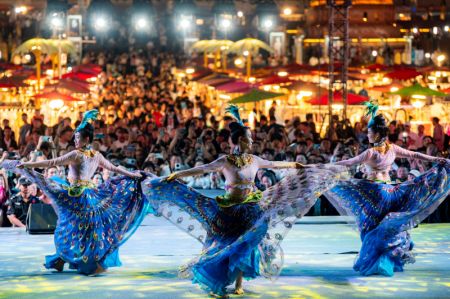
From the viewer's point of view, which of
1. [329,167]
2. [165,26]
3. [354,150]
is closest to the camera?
[329,167]

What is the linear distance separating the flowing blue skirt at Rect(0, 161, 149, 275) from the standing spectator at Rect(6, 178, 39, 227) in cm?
428

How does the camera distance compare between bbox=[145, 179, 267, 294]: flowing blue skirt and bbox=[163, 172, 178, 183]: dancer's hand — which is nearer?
bbox=[145, 179, 267, 294]: flowing blue skirt

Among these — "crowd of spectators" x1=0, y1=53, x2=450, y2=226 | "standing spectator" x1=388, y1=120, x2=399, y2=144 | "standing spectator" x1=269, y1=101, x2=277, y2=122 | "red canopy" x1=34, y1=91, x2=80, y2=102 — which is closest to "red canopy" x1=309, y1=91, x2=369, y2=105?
"crowd of spectators" x1=0, y1=53, x2=450, y2=226

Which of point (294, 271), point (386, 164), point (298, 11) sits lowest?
point (294, 271)

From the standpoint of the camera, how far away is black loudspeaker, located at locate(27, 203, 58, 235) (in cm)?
1914

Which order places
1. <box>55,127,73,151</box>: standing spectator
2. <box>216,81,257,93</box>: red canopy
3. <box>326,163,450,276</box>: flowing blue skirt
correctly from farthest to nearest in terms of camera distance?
<box>216,81,257,93</box>: red canopy < <box>55,127,73,151</box>: standing spectator < <box>326,163,450,276</box>: flowing blue skirt

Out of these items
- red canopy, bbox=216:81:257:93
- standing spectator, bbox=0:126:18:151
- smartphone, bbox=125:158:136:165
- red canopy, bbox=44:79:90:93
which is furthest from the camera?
red canopy, bbox=216:81:257:93

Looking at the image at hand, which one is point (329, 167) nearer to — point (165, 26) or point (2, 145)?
point (2, 145)

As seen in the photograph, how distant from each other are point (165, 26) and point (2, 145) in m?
76.7

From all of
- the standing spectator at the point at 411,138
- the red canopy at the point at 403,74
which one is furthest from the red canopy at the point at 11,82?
the red canopy at the point at 403,74

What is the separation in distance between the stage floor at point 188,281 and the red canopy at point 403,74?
1046 inches

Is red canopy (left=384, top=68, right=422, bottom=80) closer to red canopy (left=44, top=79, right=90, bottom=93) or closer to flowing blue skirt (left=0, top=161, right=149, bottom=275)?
red canopy (left=44, top=79, right=90, bottom=93)

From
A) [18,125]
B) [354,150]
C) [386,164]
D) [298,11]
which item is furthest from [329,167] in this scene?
[298,11]

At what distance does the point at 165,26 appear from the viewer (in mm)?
103625
